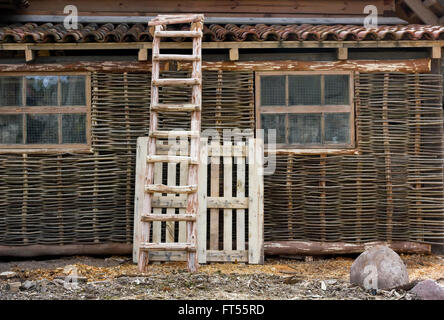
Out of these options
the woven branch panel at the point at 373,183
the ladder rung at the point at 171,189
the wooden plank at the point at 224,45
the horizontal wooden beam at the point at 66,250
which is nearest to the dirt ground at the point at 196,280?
the horizontal wooden beam at the point at 66,250

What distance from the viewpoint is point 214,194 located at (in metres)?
6.43

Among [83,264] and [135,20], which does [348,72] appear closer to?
[135,20]

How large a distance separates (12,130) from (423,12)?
6284mm

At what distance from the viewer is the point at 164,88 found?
6.66 metres

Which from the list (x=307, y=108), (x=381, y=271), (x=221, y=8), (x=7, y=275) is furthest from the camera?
(x=221, y=8)

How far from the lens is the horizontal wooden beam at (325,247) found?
259 inches

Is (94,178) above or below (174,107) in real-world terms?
below

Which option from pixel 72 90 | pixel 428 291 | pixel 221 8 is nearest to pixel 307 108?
pixel 221 8

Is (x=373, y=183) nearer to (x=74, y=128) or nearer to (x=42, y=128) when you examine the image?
(x=74, y=128)

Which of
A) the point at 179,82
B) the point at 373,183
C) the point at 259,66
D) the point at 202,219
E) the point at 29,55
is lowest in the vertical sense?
the point at 202,219

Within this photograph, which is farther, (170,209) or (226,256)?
(226,256)

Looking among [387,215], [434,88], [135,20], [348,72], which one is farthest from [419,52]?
[135,20]

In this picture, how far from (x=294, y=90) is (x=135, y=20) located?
266 cm

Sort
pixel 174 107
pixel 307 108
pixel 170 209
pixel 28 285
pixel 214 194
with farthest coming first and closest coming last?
pixel 307 108 < pixel 214 194 < pixel 170 209 < pixel 174 107 < pixel 28 285
